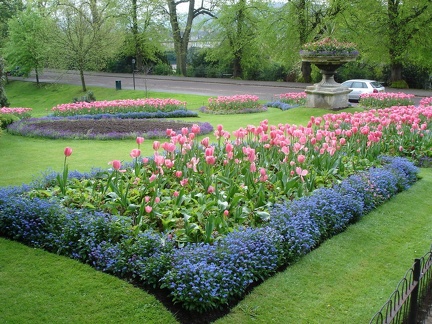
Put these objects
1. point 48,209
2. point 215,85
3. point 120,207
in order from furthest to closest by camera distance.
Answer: point 215,85 < point 120,207 < point 48,209

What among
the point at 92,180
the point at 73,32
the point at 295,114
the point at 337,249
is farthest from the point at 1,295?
the point at 73,32

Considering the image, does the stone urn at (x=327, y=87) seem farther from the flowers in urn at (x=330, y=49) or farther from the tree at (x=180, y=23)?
the tree at (x=180, y=23)

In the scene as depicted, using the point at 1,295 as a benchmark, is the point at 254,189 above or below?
above

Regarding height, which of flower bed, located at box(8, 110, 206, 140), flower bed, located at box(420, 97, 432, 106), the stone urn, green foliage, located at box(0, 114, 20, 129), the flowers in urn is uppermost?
the flowers in urn

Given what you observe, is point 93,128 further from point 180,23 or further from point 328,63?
point 180,23

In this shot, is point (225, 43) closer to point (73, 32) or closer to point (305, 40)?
point (305, 40)

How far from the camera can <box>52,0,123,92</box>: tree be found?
34969mm

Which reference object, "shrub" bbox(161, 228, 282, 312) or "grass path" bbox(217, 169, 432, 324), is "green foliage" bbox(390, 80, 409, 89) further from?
"shrub" bbox(161, 228, 282, 312)

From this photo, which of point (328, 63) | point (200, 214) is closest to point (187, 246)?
point (200, 214)

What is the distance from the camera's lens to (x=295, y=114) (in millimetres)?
A: 18750

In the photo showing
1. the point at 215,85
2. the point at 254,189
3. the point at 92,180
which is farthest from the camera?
the point at 215,85

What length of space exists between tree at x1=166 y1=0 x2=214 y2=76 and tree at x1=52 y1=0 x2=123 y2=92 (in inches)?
352

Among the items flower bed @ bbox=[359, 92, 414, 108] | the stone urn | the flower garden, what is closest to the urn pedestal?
the stone urn

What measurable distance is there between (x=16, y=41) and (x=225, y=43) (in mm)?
17883
